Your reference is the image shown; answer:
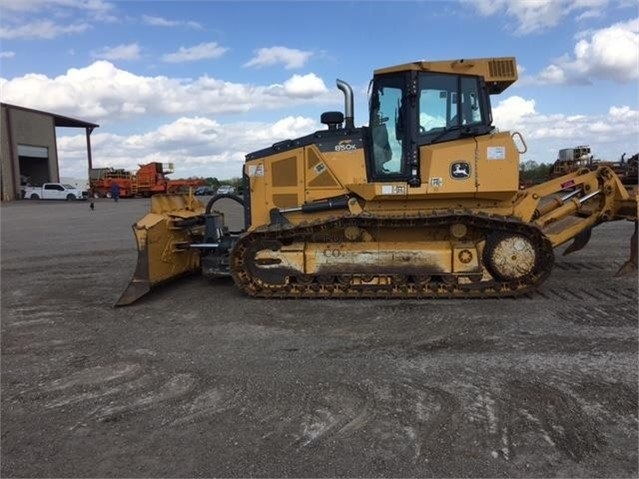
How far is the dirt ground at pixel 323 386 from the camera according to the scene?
347cm

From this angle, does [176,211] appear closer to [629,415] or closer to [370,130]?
[370,130]

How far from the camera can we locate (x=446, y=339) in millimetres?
5738

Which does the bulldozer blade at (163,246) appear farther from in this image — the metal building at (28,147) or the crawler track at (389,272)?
the metal building at (28,147)

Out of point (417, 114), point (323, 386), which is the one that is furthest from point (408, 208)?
point (323, 386)

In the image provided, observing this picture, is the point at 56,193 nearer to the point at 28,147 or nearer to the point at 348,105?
the point at 28,147

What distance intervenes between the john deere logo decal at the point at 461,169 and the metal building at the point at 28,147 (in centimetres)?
5093

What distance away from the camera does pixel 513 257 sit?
7.32 metres

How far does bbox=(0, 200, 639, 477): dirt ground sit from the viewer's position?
347 cm

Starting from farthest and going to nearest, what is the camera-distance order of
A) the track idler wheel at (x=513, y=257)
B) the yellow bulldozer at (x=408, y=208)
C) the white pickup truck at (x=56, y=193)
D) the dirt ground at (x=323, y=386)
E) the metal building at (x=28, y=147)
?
the metal building at (x=28, y=147)
the white pickup truck at (x=56, y=193)
the yellow bulldozer at (x=408, y=208)
the track idler wheel at (x=513, y=257)
the dirt ground at (x=323, y=386)

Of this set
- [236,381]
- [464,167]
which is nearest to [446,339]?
[236,381]

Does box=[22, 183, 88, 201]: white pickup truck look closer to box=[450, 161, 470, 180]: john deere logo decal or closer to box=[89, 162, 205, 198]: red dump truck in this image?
box=[89, 162, 205, 198]: red dump truck

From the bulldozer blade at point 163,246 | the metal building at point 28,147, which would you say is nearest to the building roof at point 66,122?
the metal building at point 28,147

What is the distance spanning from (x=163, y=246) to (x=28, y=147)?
Result: 174ft

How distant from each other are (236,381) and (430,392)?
5.38ft
